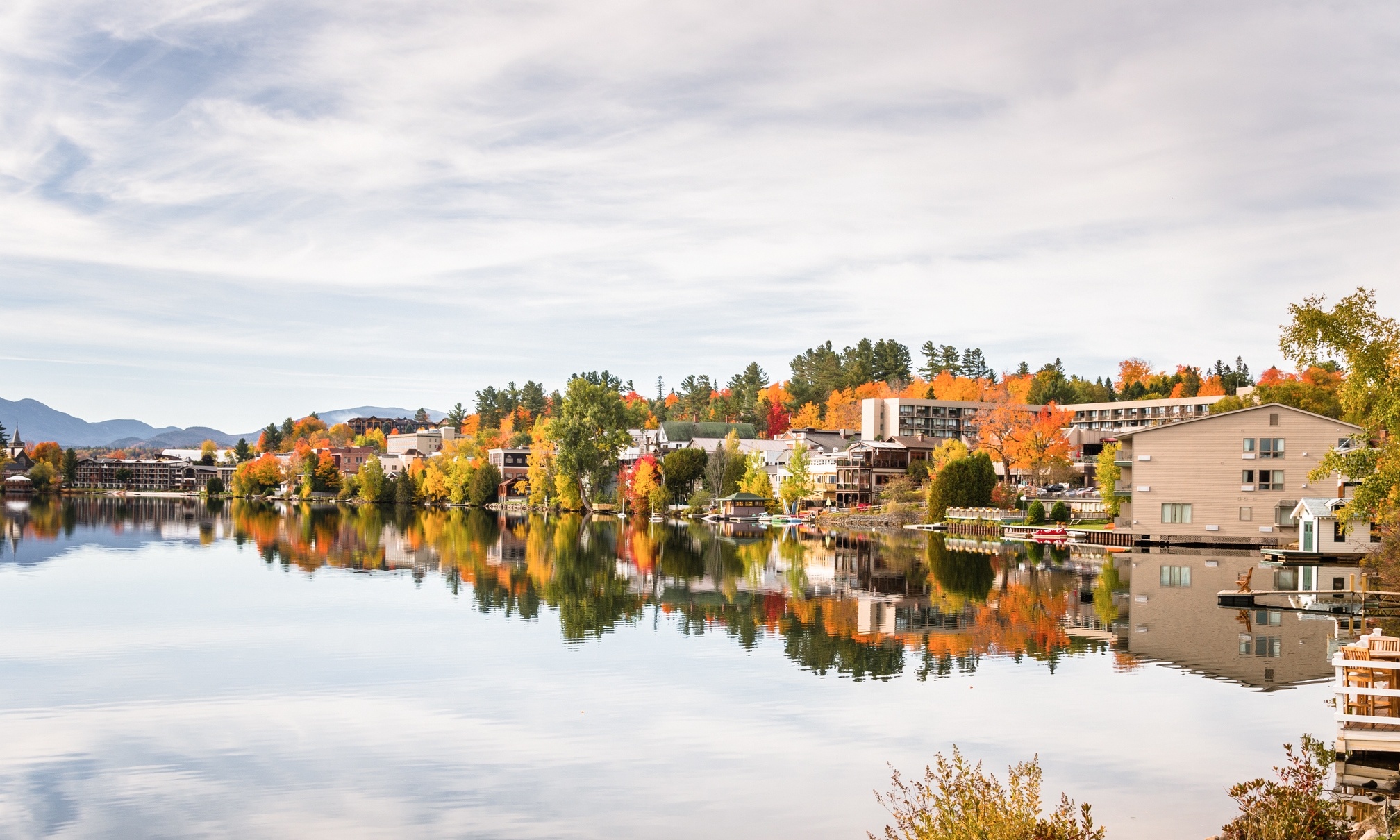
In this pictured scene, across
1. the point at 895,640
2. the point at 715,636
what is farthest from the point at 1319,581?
the point at 715,636

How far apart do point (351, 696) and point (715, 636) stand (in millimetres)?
10648

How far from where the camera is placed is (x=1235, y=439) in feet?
197

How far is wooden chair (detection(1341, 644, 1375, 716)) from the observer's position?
16.0 meters

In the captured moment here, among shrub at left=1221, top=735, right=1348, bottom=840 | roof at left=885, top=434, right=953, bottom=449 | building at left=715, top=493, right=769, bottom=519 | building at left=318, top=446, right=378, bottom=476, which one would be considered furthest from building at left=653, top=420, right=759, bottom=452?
shrub at left=1221, top=735, right=1348, bottom=840

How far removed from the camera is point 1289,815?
1075 centimetres

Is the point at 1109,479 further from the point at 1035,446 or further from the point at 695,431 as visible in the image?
the point at 695,431

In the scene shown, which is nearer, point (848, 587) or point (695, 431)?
point (848, 587)

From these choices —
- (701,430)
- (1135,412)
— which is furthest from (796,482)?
(1135,412)

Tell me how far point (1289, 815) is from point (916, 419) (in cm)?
13275

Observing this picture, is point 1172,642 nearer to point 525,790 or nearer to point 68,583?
point 525,790

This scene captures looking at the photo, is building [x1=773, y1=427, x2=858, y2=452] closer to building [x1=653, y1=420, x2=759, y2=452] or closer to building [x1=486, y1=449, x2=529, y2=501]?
building [x1=653, y1=420, x2=759, y2=452]

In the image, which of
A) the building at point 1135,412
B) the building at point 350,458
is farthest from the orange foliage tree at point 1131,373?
the building at point 350,458

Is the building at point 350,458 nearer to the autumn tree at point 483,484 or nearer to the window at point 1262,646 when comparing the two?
the autumn tree at point 483,484

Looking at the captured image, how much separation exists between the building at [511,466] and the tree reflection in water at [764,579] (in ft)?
165
